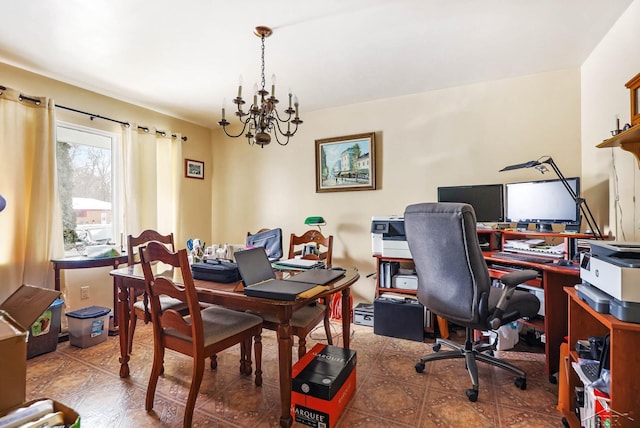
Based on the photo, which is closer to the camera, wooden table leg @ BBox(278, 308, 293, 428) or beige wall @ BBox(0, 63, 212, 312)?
wooden table leg @ BBox(278, 308, 293, 428)

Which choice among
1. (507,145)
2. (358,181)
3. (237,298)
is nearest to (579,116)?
A: (507,145)

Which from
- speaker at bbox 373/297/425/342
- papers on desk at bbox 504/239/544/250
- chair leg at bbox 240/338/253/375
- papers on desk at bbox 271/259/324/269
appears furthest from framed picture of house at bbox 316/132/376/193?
chair leg at bbox 240/338/253/375

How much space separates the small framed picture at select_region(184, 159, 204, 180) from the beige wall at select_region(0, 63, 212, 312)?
7 cm

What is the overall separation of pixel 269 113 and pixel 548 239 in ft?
8.15

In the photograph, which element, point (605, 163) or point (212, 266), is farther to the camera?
point (605, 163)

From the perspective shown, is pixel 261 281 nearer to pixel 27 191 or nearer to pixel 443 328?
pixel 443 328

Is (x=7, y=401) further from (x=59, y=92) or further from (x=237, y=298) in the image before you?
(x=59, y=92)

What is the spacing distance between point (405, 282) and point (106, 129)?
10.9 ft

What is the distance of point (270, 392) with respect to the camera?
6.13 ft

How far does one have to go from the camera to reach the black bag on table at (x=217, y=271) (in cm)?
175

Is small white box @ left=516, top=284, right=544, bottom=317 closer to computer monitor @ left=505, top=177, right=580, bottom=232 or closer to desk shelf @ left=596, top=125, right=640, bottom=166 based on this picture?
computer monitor @ left=505, top=177, right=580, bottom=232

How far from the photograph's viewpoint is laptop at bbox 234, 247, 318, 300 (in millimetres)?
1433

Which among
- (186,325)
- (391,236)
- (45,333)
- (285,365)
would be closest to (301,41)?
(391,236)

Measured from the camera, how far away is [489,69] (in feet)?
8.70
